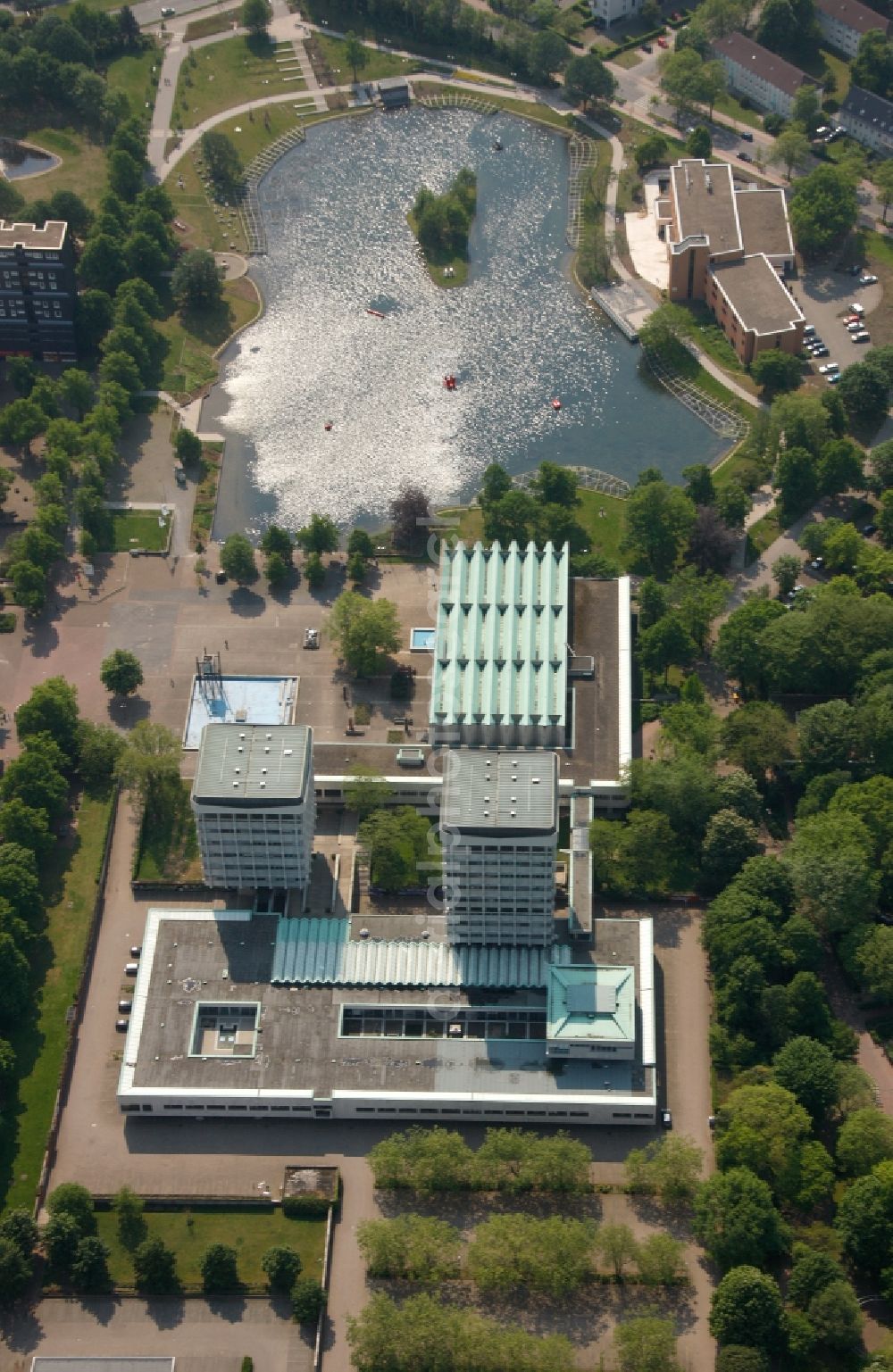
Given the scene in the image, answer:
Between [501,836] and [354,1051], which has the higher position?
[501,836]

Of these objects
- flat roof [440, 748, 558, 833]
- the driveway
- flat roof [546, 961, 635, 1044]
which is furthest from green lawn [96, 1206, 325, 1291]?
flat roof [440, 748, 558, 833]

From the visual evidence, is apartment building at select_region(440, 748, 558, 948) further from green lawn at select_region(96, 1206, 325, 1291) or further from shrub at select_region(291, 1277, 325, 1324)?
shrub at select_region(291, 1277, 325, 1324)

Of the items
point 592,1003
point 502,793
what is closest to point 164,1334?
point 592,1003

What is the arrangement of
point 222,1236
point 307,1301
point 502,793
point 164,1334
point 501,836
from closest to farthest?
1. point 307,1301
2. point 164,1334
3. point 222,1236
4. point 501,836
5. point 502,793

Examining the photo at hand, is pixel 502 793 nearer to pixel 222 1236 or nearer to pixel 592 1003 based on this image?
pixel 592 1003

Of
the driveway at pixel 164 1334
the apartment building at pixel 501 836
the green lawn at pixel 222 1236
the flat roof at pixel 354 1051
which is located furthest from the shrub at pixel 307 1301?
the apartment building at pixel 501 836

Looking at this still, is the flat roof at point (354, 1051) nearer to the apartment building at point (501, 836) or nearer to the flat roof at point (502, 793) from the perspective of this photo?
the apartment building at point (501, 836)
